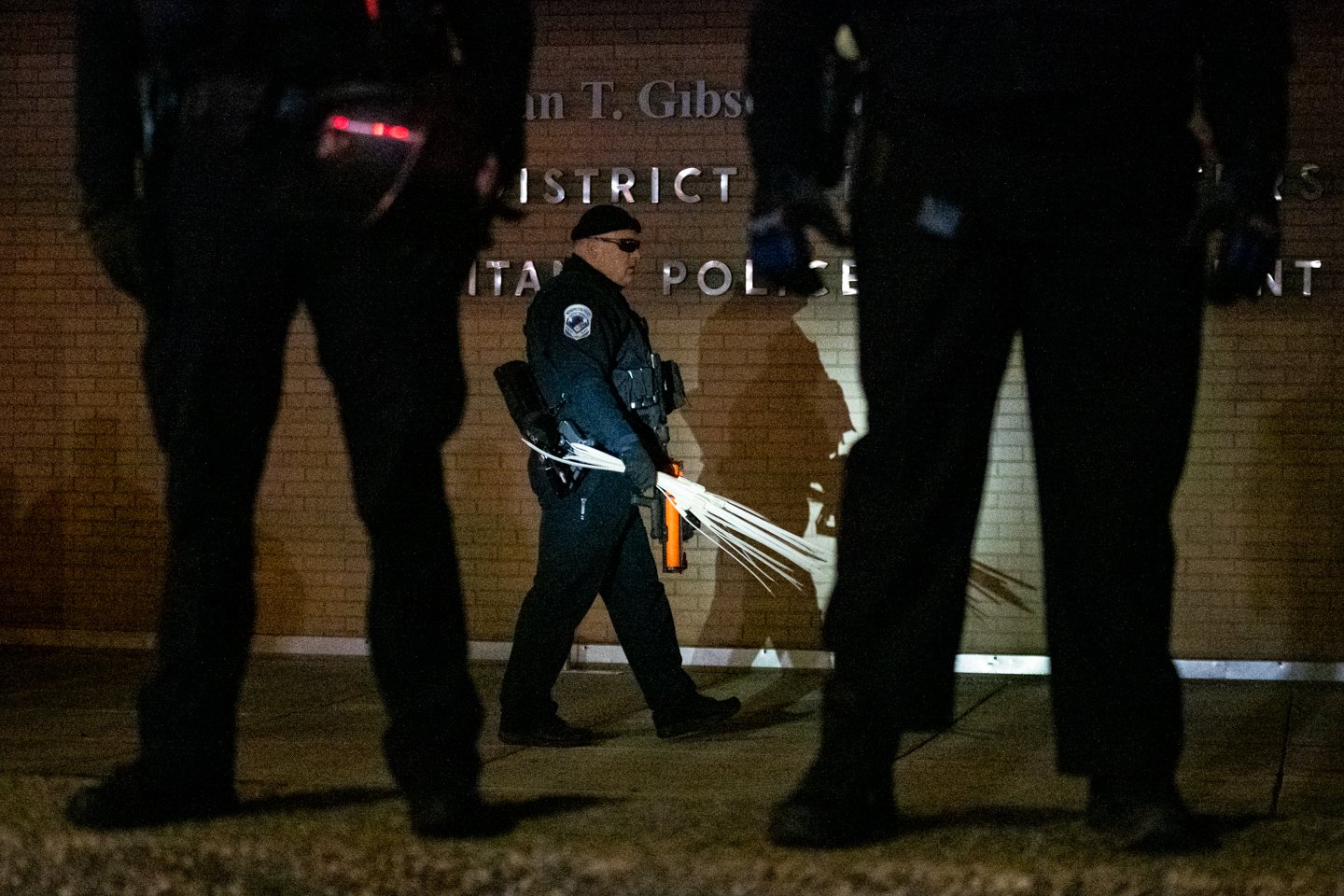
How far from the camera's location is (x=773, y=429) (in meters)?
8.53

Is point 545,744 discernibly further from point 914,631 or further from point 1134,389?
point 1134,389

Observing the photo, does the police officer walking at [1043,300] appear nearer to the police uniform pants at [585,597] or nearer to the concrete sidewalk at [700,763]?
the concrete sidewalk at [700,763]

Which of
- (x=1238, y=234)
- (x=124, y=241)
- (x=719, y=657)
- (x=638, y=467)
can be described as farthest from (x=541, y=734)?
(x=1238, y=234)

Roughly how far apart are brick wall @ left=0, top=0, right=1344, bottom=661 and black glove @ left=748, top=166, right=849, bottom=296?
509 cm

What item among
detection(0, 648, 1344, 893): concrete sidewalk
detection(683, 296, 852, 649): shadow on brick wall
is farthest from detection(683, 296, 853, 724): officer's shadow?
detection(0, 648, 1344, 893): concrete sidewalk

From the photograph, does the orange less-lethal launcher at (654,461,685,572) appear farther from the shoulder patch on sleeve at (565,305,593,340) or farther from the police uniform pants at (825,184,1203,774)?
the police uniform pants at (825,184,1203,774)

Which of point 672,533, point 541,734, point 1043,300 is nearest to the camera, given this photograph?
point 1043,300

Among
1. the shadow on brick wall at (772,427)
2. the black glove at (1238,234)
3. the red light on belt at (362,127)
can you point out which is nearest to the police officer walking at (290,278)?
the red light on belt at (362,127)

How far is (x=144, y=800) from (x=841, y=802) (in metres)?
1.25

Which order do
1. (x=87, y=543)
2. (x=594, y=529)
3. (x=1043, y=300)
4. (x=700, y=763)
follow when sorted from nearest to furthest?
(x=1043, y=300) < (x=700, y=763) < (x=594, y=529) < (x=87, y=543)

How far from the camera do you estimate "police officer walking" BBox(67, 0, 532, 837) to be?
2.72 m

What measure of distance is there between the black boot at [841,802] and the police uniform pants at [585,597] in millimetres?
3260

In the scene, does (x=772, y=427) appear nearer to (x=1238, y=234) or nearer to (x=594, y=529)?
(x=594, y=529)

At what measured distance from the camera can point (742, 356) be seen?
28.0 ft
